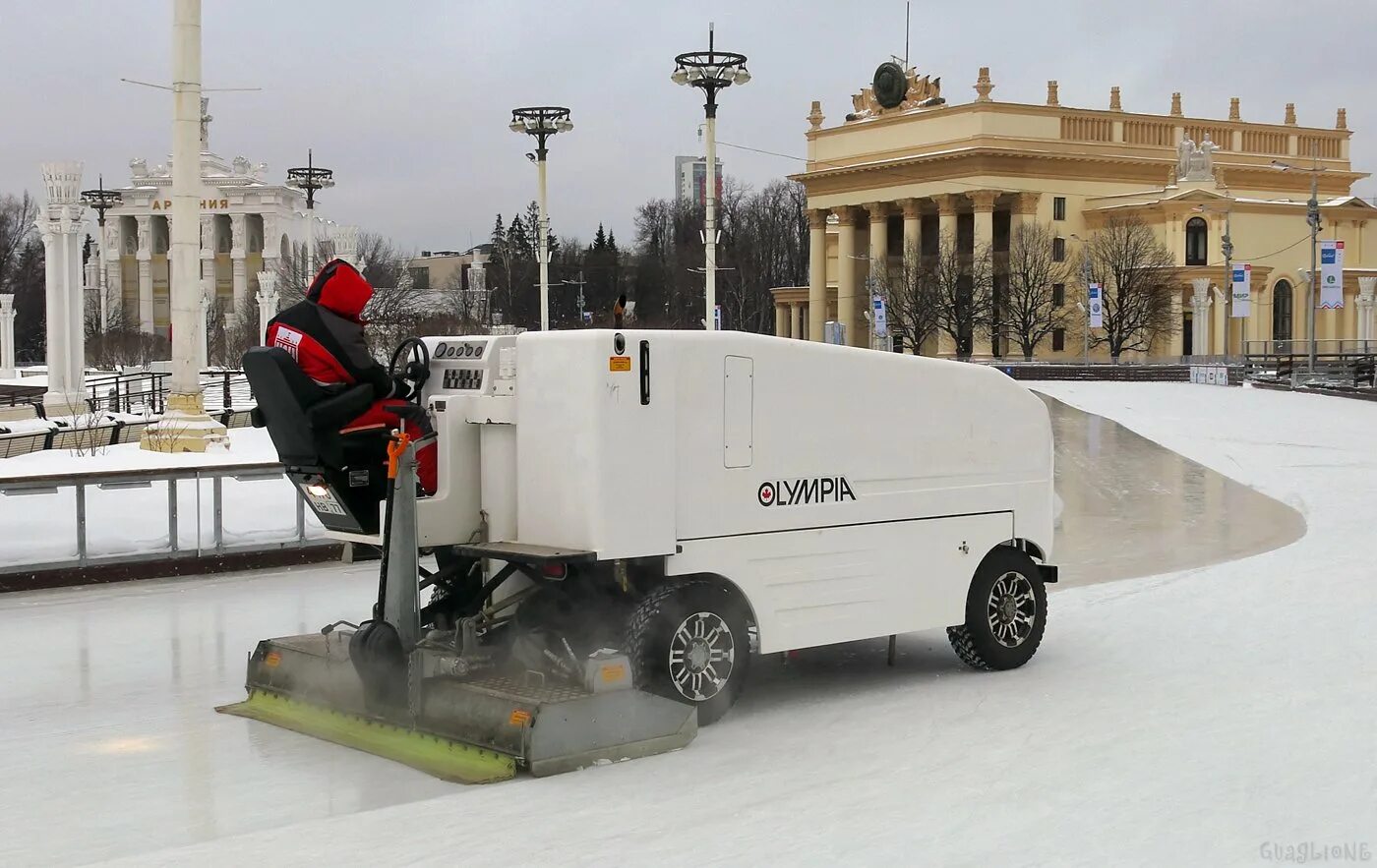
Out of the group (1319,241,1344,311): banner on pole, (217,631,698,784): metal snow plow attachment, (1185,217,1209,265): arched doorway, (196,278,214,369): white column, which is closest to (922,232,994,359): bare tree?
(1185,217,1209,265): arched doorway

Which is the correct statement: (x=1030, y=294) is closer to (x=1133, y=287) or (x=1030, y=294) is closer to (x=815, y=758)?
(x=1133, y=287)

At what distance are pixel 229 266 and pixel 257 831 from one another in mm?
137601

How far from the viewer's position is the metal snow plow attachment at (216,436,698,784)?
6977 millimetres

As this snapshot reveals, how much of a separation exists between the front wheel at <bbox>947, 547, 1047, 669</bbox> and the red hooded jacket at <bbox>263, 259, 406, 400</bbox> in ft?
12.6

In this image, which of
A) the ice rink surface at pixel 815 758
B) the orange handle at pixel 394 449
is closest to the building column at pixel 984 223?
the ice rink surface at pixel 815 758

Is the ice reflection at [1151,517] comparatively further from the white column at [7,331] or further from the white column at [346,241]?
the white column at [7,331]

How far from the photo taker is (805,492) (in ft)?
27.1

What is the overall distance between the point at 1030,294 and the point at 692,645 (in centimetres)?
8527

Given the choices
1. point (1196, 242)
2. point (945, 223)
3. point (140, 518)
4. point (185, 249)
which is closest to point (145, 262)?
point (945, 223)

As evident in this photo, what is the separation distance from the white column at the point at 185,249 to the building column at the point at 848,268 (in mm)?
86457

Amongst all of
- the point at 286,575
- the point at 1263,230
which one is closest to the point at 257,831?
the point at 286,575

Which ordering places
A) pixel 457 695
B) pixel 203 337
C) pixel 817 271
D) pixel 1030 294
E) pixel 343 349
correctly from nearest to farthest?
1. pixel 457 695
2. pixel 343 349
3. pixel 203 337
4. pixel 1030 294
5. pixel 817 271

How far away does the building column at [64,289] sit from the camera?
1463 inches

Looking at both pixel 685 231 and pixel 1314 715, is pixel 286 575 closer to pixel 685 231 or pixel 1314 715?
pixel 1314 715
